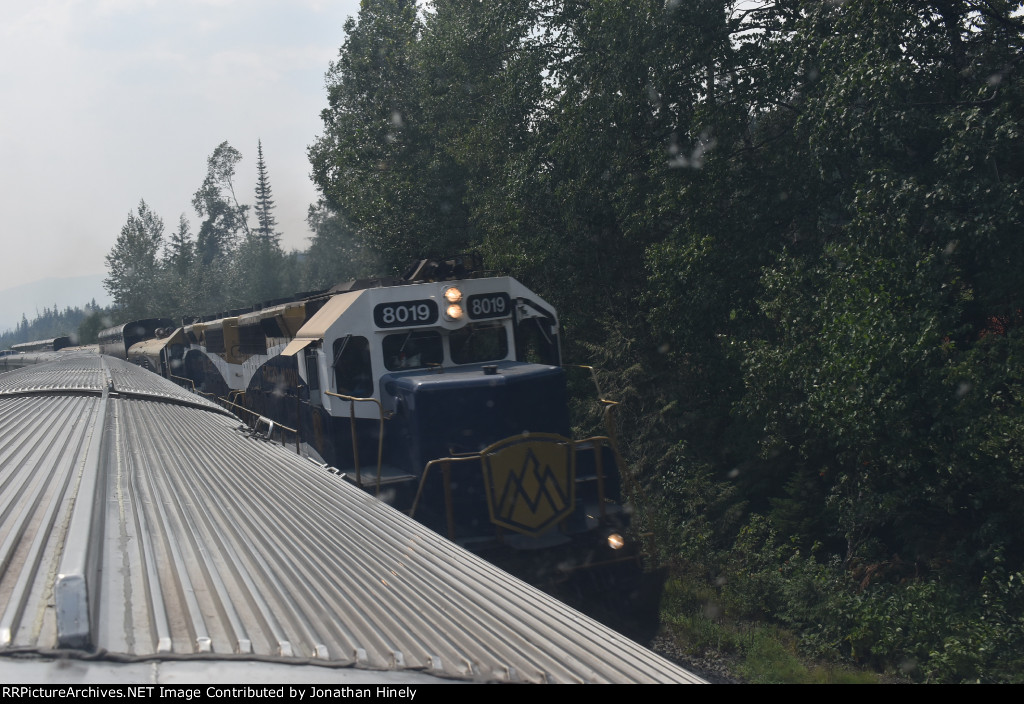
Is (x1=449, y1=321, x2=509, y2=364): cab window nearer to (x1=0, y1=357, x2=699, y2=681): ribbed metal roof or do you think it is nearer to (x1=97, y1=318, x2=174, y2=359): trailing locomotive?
(x1=0, y1=357, x2=699, y2=681): ribbed metal roof

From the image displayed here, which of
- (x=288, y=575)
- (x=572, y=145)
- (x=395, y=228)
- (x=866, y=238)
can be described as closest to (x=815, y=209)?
(x=866, y=238)

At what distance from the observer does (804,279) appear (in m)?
11.4

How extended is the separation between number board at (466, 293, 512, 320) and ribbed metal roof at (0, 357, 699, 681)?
3540 mm

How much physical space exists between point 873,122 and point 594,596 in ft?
22.3

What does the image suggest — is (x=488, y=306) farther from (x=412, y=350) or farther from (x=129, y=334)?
(x=129, y=334)

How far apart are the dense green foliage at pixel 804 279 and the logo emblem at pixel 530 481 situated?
3644 millimetres

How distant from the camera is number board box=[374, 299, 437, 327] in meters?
9.54

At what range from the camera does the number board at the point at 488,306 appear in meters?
9.85

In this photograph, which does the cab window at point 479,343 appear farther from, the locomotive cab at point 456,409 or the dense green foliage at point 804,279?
the dense green foliage at point 804,279

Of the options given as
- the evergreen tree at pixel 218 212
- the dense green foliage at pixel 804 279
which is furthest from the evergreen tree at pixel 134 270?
the dense green foliage at pixel 804 279

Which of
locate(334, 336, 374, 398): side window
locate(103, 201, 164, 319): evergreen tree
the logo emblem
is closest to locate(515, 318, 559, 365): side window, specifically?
locate(334, 336, 374, 398): side window

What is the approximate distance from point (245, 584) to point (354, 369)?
6184mm

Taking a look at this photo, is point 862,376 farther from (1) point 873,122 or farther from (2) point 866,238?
(1) point 873,122

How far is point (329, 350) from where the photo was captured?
31.3 ft
